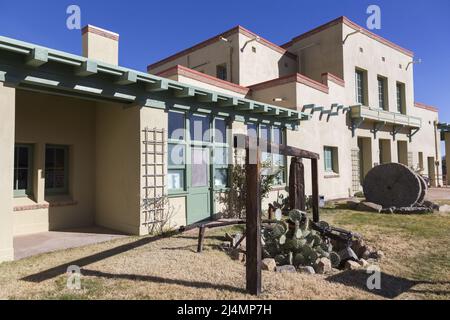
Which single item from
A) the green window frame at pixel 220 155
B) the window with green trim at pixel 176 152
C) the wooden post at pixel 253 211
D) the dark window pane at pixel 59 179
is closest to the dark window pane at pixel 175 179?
the window with green trim at pixel 176 152

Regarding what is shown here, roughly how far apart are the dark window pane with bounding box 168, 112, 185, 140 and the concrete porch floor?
290cm

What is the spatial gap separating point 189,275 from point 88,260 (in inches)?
80.2

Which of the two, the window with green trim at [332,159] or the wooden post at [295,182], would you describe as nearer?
the wooden post at [295,182]

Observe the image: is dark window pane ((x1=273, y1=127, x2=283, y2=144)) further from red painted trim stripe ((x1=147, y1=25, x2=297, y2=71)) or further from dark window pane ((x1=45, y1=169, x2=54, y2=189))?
dark window pane ((x1=45, y1=169, x2=54, y2=189))

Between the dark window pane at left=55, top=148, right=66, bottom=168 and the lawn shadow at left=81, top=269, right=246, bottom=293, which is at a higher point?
the dark window pane at left=55, top=148, right=66, bottom=168

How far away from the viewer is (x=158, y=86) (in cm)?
753

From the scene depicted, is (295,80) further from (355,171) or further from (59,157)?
(59,157)

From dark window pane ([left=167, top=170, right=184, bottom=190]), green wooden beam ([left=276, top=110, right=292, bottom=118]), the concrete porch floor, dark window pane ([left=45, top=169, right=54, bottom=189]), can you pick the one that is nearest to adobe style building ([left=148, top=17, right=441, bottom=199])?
green wooden beam ([left=276, top=110, right=292, bottom=118])

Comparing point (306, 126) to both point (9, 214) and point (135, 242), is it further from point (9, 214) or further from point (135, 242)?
point (9, 214)

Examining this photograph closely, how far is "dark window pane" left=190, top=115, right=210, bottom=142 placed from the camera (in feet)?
30.2

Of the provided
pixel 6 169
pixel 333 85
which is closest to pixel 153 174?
pixel 6 169

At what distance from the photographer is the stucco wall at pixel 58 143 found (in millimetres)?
7852

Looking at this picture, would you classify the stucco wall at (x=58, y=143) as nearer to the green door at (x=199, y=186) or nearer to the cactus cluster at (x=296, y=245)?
the green door at (x=199, y=186)
